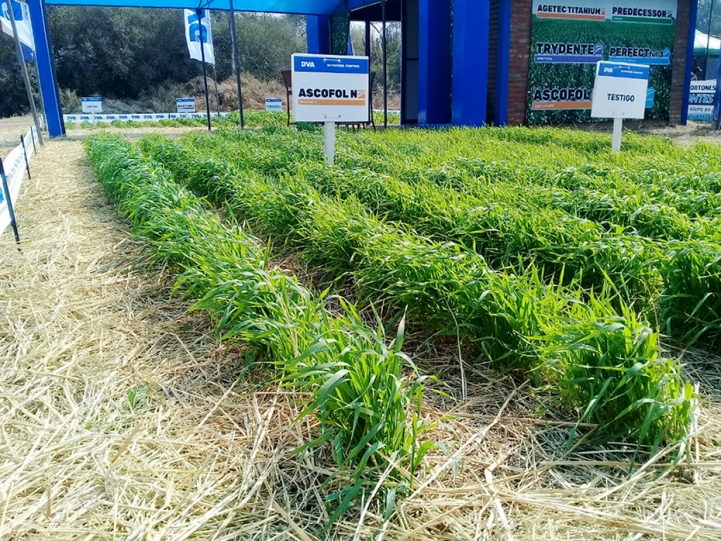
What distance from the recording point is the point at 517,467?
189cm

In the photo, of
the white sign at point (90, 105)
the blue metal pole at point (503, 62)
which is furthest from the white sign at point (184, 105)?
the blue metal pole at point (503, 62)

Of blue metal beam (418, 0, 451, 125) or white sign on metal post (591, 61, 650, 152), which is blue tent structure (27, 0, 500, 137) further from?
white sign on metal post (591, 61, 650, 152)

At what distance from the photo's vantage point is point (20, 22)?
36.9ft

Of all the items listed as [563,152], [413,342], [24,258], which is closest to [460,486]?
[413,342]

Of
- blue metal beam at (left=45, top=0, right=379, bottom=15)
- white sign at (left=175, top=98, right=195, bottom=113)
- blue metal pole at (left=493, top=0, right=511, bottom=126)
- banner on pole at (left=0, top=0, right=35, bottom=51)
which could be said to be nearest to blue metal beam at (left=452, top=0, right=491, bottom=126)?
blue metal pole at (left=493, top=0, right=511, bottom=126)

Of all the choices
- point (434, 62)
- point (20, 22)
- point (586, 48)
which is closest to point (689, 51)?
point (586, 48)

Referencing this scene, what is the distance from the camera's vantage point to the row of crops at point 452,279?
74.6 inches

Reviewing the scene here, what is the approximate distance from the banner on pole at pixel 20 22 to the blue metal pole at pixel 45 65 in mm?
842

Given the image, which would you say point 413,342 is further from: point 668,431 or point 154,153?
point 154,153

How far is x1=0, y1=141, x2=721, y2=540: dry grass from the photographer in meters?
1.63

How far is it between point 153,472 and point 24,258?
112 inches

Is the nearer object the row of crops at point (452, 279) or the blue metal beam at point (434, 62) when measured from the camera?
the row of crops at point (452, 279)

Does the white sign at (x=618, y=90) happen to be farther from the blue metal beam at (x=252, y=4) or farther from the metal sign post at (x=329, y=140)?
the blue metal beam at (x=252, y=4)

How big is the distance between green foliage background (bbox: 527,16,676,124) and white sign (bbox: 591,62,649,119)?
212 inches
